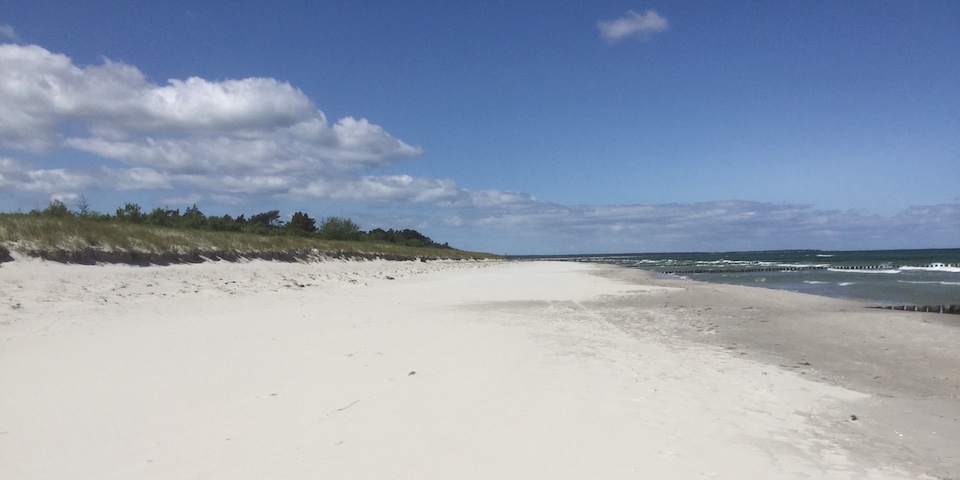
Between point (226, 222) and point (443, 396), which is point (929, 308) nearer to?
point (443, 396)

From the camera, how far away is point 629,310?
14062 mm

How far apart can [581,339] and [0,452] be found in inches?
281

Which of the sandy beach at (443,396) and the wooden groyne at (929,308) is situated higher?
the wooden groyne at (929,308)

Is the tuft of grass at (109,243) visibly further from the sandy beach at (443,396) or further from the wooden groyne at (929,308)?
the wooden groyne at (929,308)

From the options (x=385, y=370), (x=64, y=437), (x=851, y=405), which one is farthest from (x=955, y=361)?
(x=64, y=437)

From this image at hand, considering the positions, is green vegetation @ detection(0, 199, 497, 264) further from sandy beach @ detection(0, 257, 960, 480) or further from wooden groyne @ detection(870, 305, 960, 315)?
wooden groyne @ detection(870, 305, 960, 315)

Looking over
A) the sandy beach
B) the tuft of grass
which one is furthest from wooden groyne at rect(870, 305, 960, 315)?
the tuft of grass

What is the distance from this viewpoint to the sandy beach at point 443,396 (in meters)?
3.51

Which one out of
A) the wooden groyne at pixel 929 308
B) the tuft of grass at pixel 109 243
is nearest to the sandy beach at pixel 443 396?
the tuft of grass at pixel 109 243

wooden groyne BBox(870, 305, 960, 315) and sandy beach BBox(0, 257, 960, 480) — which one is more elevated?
wooden groyne BBox(870, 305, 960, 315)

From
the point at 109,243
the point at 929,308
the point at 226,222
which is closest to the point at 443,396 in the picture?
the point at 109,243

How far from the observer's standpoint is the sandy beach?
351 centimetres

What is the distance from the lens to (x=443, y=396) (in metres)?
4.90

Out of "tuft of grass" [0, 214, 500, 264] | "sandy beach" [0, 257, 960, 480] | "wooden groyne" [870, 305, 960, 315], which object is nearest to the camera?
"sandy beach" [0, 257, 960, 480]
